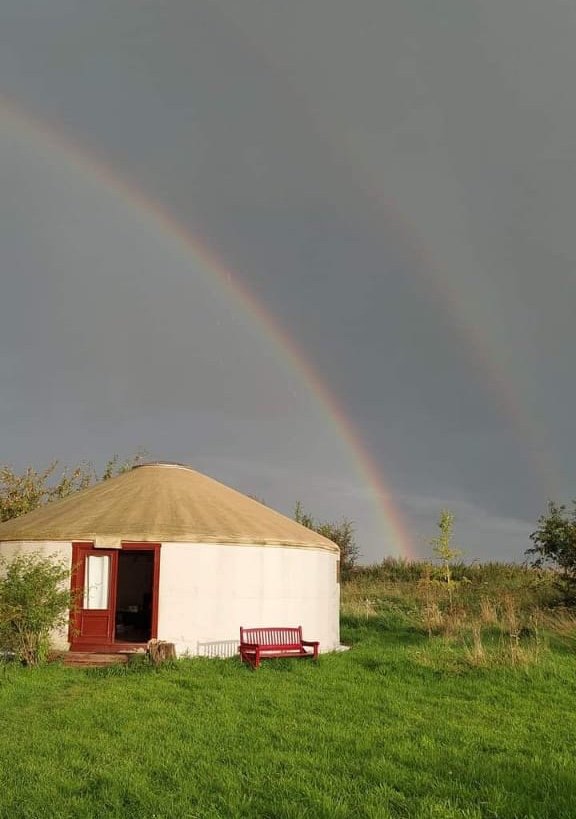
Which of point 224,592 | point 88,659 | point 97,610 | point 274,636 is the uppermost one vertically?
point 224,592

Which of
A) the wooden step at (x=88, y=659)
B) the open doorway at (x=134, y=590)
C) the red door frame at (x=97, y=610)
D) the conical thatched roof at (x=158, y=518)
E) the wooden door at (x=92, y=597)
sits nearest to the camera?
the wooden step at (x=88, y=659)

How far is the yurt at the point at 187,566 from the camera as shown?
13.1 m

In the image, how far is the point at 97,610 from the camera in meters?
13.3

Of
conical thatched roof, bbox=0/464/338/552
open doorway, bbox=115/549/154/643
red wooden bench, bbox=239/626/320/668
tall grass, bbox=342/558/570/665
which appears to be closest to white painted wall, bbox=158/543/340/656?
conical thatched roof, bbox=0/464/338/552

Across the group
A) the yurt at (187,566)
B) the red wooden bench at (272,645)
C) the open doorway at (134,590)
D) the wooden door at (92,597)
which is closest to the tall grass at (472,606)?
the red wooden bench at (272,645)

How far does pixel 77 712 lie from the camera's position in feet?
25.7

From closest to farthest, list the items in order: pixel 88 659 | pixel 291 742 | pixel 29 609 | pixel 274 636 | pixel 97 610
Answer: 1. pixel 291 742
2. pixel 29 609
3. pixel 88 659
4. pixel 274 636
5. pixel 97 610

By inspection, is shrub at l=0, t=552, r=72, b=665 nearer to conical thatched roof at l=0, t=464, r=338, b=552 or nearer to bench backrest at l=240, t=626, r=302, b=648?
conical thatched roof at l=0, t=464, r=338, b=552

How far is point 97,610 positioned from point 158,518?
200 centimetres

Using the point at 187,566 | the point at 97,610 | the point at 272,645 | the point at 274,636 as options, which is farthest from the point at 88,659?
the point at 274,636

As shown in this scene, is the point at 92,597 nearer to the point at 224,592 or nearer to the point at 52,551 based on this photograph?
the point at 52,551

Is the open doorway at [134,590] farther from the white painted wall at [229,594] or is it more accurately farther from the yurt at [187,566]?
the white painted wall at [229,594]

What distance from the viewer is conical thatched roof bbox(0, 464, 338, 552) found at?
13477 mm

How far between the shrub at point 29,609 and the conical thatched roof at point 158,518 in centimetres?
158
